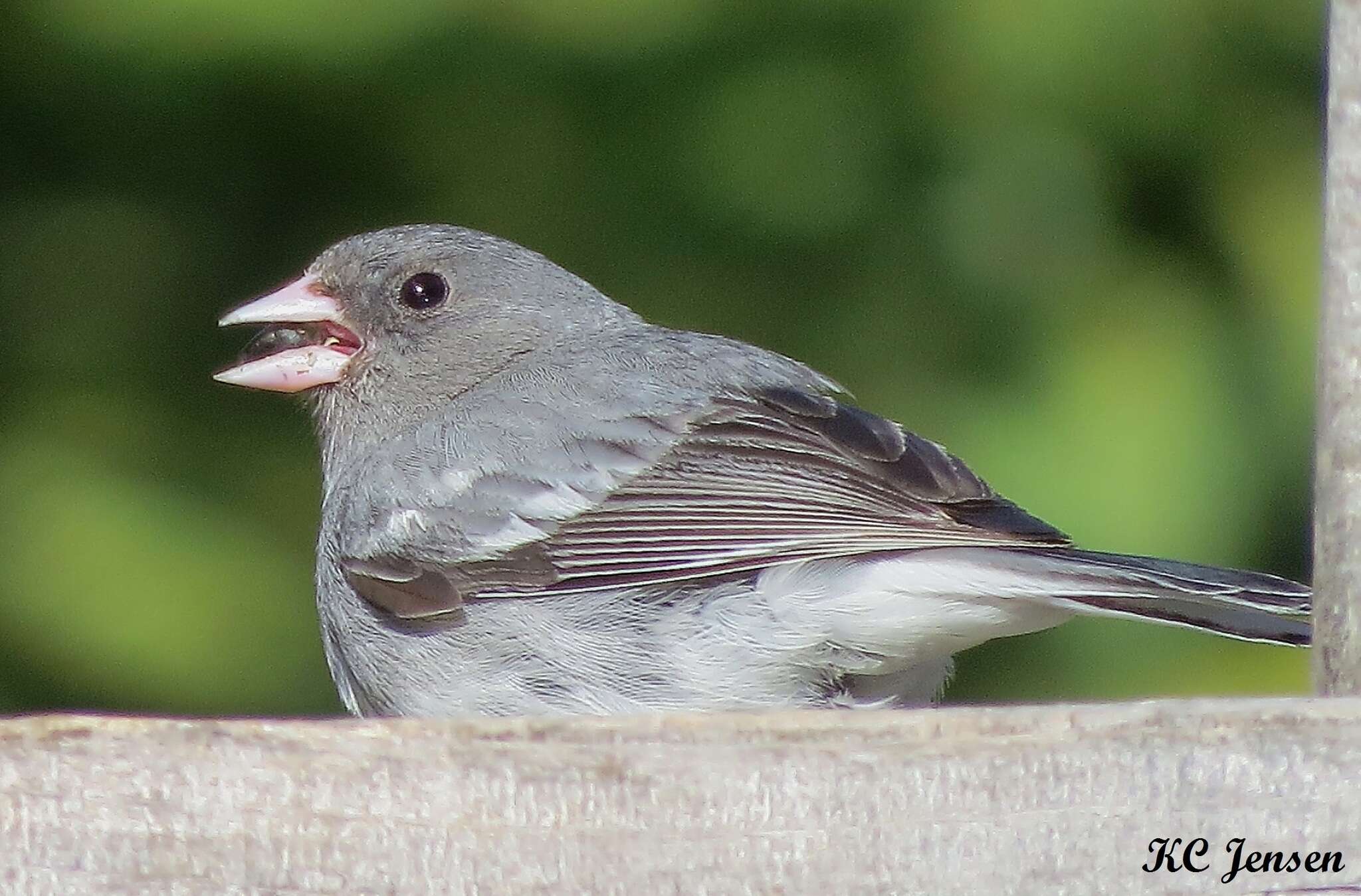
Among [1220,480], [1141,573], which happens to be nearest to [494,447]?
[1141,573]

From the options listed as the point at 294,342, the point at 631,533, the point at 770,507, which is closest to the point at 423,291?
the point at 294,342

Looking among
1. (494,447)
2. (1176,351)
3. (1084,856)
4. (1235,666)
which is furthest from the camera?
(1176,351)

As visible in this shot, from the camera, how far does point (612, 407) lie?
7.91 ft

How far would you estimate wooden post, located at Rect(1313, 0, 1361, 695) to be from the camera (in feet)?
5.49

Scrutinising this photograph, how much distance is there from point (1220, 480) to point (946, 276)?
728 millimetres

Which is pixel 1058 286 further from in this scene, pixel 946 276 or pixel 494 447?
pixel 494 447

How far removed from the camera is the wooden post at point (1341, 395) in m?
1.67

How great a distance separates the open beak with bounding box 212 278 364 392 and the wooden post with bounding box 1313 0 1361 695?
5.12ft

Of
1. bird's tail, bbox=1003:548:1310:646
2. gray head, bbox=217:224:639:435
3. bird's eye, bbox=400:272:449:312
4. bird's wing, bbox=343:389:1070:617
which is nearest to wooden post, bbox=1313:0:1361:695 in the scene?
bird's tail, bbox=1003:548:1310:646

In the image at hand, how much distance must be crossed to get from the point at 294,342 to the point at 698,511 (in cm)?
93
